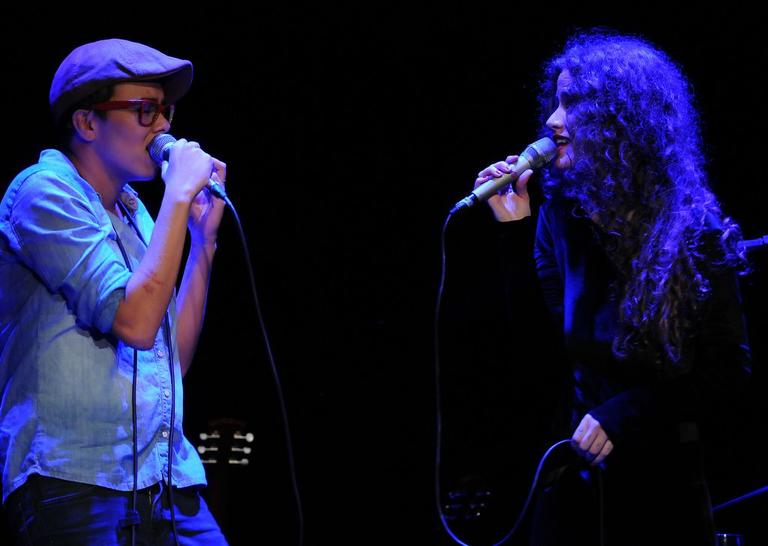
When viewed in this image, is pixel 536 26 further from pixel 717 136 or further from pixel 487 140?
pixel 717 136

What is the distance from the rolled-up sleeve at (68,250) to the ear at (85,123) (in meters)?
0.21

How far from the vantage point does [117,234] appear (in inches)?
76.0

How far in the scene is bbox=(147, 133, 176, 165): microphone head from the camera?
1953 mm

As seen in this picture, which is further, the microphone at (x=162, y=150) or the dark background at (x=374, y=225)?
the dark background at (x=374, y=225)

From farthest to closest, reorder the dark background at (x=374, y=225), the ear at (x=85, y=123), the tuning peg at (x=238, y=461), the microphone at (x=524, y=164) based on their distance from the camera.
A: 1. the tuning peg at (x=238, y=461)
2. the dark background at (x=374, y=225)
3. the microphone at (x=524, y=164)
4. the ear at (x=85, y=123)

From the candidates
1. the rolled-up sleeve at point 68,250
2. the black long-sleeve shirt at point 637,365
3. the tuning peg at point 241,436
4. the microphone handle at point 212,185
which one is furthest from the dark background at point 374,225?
the rolled-up sleeve at point 68,250

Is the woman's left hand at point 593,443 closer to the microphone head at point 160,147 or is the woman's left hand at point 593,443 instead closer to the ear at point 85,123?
the microphone head at point 160,147

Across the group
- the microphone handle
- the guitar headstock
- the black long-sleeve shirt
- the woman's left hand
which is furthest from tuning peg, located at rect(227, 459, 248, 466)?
the woman's left hand

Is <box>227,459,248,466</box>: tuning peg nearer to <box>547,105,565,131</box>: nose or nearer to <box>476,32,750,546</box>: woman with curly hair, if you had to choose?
<box>476,32,750,546</box>: woman with curly hair

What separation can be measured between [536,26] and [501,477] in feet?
7.85

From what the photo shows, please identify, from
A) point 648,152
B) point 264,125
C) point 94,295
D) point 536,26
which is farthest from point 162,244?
point 536,26

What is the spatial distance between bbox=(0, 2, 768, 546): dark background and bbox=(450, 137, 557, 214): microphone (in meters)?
1.36

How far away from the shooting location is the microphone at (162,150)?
76.9 inches

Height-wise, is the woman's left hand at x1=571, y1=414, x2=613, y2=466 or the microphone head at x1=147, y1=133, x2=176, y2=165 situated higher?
the microphone head at x1=147, y1=133, x2=176, y2=165
